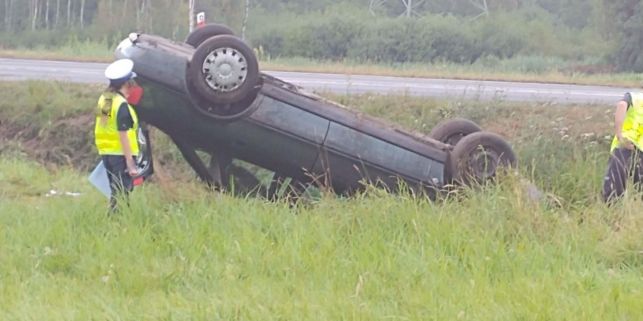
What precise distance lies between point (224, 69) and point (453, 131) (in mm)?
2499

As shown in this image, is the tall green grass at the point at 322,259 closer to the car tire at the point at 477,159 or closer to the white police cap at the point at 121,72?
the car tire at the point at 477,159

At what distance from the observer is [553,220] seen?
23.6 ft

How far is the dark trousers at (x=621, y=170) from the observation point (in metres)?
8.76

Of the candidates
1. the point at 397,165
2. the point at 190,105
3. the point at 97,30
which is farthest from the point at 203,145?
the point at 97,30

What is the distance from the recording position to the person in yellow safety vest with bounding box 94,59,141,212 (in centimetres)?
793

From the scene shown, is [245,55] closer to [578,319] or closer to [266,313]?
[266,313]

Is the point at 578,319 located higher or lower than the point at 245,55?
lower

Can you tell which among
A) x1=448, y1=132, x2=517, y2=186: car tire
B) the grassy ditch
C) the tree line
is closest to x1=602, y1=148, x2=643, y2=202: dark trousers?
the grassy ditch

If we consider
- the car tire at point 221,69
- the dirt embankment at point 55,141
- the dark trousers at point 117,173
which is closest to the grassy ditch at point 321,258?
the dark trousers at point 117,173

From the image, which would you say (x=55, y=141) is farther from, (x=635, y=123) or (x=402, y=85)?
(x=635, y=123)

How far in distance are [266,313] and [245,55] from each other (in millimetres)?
3417

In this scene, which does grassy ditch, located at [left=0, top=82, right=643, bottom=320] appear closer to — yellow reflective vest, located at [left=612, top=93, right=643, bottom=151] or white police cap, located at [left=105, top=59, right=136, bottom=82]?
yellow reflective vest, located at [left=612, top=93, right=643, bottom=151]

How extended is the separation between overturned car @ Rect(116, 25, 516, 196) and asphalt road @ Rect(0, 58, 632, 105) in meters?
4.85

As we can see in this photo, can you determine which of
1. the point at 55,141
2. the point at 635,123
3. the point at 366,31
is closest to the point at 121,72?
the point at 635,123
